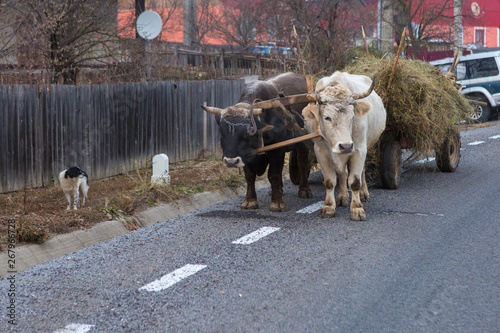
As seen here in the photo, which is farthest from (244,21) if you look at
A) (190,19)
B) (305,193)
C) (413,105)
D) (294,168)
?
(305,193)

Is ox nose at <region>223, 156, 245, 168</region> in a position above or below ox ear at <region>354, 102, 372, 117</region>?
below

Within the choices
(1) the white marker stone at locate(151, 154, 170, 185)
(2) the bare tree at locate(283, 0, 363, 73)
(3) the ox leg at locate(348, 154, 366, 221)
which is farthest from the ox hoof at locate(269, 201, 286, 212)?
(2) the bare tree at locate(283, 0, 363, 73)

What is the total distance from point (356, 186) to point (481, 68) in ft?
47.2

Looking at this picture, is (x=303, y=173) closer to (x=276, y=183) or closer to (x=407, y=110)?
(x=276, y=183)

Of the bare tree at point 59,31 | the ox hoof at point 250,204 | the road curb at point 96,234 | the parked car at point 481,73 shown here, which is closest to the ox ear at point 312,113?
the ox hoof at point 250,204

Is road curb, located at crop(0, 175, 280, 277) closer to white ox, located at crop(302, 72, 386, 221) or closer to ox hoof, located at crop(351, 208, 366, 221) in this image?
white ox, located at crop(302, 72, 386, 221)

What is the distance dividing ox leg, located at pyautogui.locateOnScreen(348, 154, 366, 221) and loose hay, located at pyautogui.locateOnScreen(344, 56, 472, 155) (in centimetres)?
186

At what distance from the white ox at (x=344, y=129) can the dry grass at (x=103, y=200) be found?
2.35 meters

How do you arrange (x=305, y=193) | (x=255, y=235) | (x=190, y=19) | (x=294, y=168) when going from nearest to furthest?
1. (x=255, y=235)
2. (x=305, y=193)
3. (x=294, y=168)
4. (x=190, y=19)

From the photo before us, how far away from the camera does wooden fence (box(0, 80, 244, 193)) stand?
9.41 metres

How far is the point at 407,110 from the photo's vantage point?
998 centimetres

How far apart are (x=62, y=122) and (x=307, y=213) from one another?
4.31 metres

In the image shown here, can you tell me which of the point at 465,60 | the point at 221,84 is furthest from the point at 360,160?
the point at 465,60

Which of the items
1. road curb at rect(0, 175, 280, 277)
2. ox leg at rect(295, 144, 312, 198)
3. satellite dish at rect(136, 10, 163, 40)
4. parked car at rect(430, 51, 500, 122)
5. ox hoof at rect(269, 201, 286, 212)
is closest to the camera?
road curb at rect(0, 175, 280, 277)
